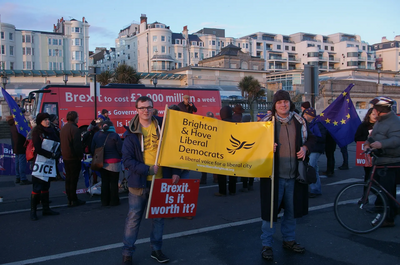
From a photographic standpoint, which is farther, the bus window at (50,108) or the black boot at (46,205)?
the bus window at (50,108)

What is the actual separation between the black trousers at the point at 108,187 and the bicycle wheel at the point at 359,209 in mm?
4374

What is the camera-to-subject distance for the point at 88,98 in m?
17.7

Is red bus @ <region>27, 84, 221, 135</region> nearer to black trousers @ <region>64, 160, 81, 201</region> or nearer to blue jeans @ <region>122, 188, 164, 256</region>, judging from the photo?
black trousers @ <region>64, 160, 81, 201</region>

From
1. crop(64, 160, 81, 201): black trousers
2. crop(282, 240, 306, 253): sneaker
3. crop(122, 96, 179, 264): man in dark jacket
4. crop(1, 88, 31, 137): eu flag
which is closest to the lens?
crop(122, 96, 179, 264): man in dark jacket

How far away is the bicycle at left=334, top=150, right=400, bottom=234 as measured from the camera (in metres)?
5.23

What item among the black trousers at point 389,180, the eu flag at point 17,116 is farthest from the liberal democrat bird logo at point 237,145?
the eu flag at point 17,116

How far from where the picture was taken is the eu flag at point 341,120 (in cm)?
931

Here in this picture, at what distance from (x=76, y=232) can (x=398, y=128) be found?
530 centimetres

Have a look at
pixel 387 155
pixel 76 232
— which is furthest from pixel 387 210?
pixel 76 232

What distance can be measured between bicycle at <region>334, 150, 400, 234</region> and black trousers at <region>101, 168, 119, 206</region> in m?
4.37

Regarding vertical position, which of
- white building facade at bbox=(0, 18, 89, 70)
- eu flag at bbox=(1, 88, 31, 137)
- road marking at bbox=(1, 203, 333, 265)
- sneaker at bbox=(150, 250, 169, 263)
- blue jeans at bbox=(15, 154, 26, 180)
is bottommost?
road marking at bbox=(1, 203, 333, 265)

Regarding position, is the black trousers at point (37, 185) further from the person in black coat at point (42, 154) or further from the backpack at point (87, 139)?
the backpack at point (87, 139)

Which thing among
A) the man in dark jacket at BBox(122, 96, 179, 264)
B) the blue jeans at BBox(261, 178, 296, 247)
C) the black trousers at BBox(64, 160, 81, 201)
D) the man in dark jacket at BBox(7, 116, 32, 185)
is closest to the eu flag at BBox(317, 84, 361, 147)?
the blue jeans at BBox(261, 178, 296, 247)

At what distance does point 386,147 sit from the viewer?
5.18 m
